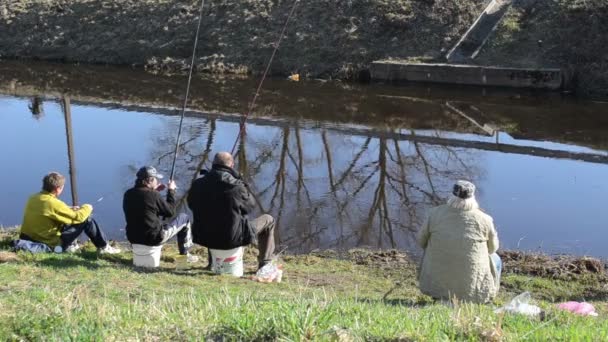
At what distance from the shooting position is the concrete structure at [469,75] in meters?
20.6

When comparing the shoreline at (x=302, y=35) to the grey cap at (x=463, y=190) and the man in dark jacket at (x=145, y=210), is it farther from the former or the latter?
the man in dark jacket at (x=145, y=210)

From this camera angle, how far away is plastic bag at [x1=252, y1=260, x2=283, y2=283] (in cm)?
716

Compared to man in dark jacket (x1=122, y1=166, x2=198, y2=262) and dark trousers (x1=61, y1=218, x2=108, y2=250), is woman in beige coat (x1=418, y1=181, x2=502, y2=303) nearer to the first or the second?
man in dark jacket (x1=122, y1=166, x2=198, y2=262)

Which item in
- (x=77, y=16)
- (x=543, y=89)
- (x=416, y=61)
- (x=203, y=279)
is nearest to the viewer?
(x=203, y=279)

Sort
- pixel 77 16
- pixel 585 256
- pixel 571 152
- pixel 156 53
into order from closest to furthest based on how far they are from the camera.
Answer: pixel 585 256
pixel 571 152
pixel 156 53
pixel 77 16

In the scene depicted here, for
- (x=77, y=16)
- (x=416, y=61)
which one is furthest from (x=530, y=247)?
(x=77, y=16)

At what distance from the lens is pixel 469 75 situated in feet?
69.9

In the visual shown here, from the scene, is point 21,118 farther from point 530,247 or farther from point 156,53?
point 530,247

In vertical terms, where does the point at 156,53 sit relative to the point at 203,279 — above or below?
above

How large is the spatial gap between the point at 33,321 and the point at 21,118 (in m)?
15.3

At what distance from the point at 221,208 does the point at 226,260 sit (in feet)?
1.87

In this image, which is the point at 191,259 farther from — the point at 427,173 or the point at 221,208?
the point at 427,173

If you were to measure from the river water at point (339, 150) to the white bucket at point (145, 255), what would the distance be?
7.26ft

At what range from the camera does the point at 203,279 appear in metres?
6.89
